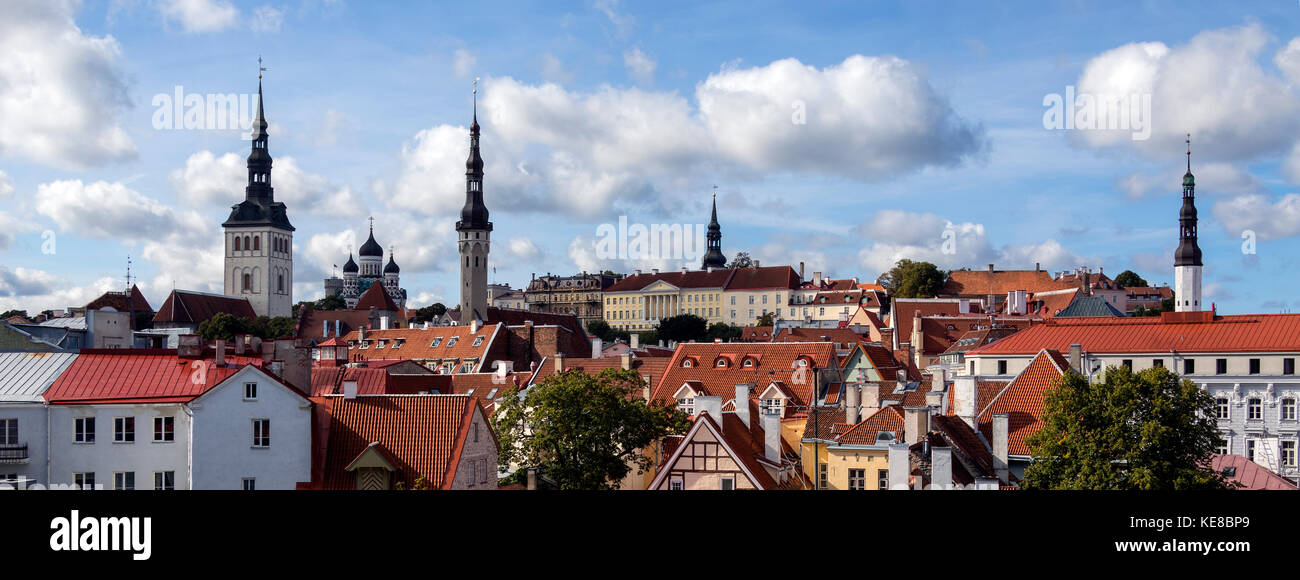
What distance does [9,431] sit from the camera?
32219 mm

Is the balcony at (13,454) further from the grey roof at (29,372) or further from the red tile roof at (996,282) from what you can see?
the red tile roof at (996,282)

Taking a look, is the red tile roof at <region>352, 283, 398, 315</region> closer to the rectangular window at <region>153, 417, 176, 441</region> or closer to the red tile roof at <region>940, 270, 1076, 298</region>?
the red tile roof at <region>940, 270, 1076, 298</region>

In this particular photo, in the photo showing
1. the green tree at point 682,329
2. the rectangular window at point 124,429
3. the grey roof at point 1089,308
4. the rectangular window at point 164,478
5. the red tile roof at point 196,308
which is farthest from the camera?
the red tile roof at point 196,308

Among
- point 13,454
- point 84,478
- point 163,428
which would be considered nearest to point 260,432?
point 163,428

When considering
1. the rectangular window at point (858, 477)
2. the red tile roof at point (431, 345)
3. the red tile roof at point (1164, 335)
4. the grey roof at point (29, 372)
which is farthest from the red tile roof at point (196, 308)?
the rectangular window at point (858, 477)

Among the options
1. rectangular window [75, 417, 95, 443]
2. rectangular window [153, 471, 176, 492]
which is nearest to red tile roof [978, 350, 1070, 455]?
rectangular window [153, 471, 176, 492]

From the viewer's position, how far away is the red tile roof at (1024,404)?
134 ft

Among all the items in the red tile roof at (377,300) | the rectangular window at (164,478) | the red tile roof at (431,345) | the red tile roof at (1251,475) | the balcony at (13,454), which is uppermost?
the red tile roof at (377,300)

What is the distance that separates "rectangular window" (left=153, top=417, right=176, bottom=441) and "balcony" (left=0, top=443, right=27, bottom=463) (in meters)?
3.30

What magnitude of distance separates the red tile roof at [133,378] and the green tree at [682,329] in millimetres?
115519

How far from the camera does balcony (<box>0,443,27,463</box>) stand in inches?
1234

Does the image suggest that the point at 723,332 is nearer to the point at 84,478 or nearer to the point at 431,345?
the point at 431,345
